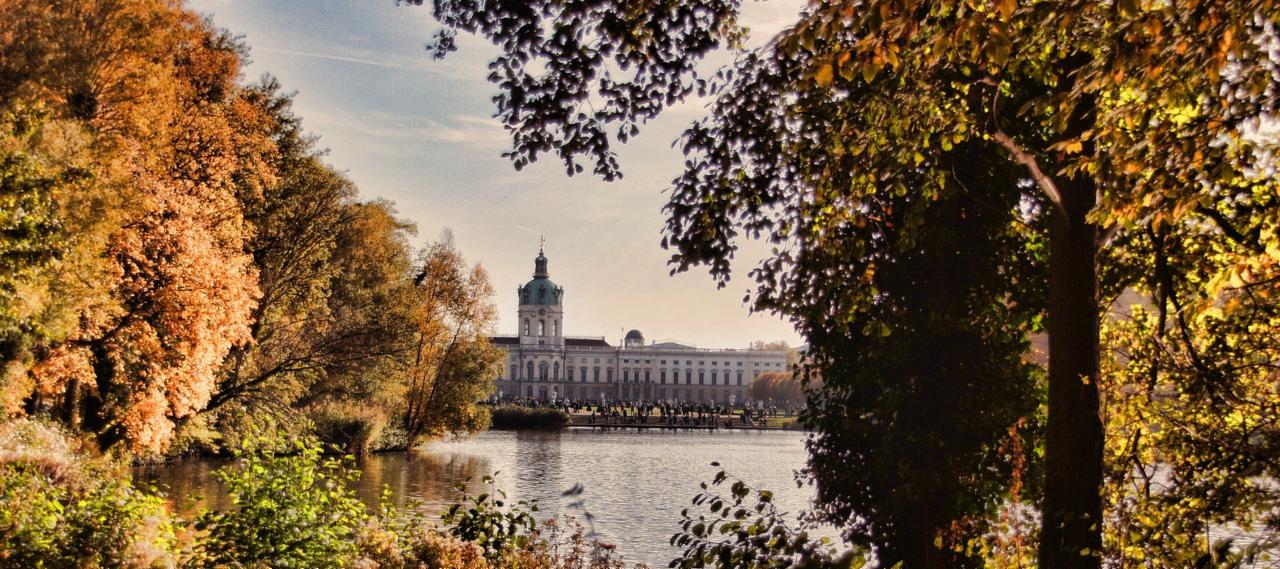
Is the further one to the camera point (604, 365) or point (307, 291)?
point (604, 365)

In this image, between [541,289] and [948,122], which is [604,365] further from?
[948,122]

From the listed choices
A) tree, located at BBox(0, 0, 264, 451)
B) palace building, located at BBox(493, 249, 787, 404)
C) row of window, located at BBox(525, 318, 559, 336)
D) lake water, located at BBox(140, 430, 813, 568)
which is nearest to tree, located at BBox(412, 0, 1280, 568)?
lake water, located at BBox(140, 430, 813, 568)

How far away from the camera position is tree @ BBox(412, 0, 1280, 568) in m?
3.58

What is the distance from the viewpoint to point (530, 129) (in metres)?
5.05

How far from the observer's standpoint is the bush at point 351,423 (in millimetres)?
32281

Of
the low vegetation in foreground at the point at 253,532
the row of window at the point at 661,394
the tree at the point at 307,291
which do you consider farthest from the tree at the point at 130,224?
the row of window at the point at 661,394

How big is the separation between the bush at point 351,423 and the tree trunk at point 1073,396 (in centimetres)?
2882

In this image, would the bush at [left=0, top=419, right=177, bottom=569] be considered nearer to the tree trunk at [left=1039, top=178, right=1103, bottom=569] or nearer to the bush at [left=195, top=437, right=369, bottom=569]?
the bush at [left=195, top=437, right=369, bottom=569]

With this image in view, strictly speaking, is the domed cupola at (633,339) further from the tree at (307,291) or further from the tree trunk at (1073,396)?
the tree trunk at (1073,396)

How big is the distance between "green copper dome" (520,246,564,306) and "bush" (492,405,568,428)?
76933mm

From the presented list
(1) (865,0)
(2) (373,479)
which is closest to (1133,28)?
(1) (865,0)

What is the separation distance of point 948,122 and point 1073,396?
159cm

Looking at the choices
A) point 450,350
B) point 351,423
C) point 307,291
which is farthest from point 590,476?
point 450,350

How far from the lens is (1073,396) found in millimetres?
5445
